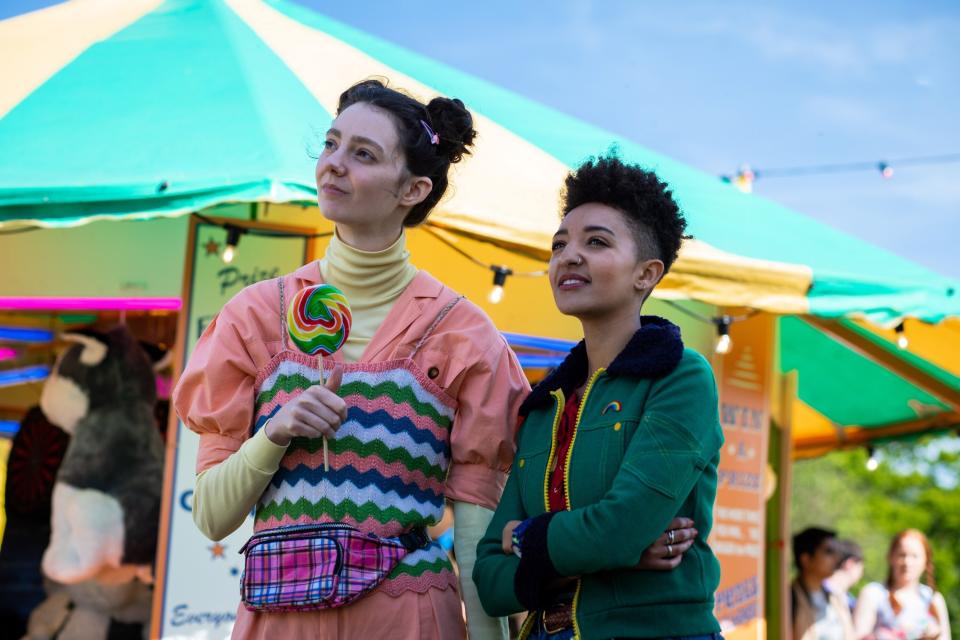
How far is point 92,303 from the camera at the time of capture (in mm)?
4848

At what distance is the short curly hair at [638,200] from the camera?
87.3 inches

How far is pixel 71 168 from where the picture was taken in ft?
11.6

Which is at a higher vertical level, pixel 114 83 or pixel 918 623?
pixel 114 83

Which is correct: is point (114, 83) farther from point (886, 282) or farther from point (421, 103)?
point (886, 282)

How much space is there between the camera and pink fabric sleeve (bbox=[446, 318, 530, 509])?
2129 mm

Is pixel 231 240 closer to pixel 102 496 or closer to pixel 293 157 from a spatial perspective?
pixel 293 157

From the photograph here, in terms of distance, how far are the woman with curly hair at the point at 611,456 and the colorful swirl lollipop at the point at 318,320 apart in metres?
0.44

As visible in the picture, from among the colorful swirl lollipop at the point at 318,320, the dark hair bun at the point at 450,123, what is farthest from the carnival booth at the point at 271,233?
the colorful swirl lollipop at the point at 318,320

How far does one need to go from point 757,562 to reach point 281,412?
4.28 m

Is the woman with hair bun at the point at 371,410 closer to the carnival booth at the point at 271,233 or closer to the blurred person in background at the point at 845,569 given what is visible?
the carnival booth at the point at 271,233

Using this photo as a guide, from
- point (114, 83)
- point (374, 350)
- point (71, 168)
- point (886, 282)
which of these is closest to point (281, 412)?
point (374, 350)

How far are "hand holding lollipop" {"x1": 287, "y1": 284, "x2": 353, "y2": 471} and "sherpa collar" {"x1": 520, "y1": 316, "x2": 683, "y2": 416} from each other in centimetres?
43

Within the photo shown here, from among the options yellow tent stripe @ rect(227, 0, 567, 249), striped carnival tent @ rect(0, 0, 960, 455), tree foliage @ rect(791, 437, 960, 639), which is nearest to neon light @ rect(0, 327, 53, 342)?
striped carnival tent @ rect(0, 0, 960, 455)

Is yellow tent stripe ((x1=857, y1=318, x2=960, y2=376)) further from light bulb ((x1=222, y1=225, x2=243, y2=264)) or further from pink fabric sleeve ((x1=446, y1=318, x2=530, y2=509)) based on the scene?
pink fabric sleeve ((x1=446, y1=318, x2=530, y2=509))
